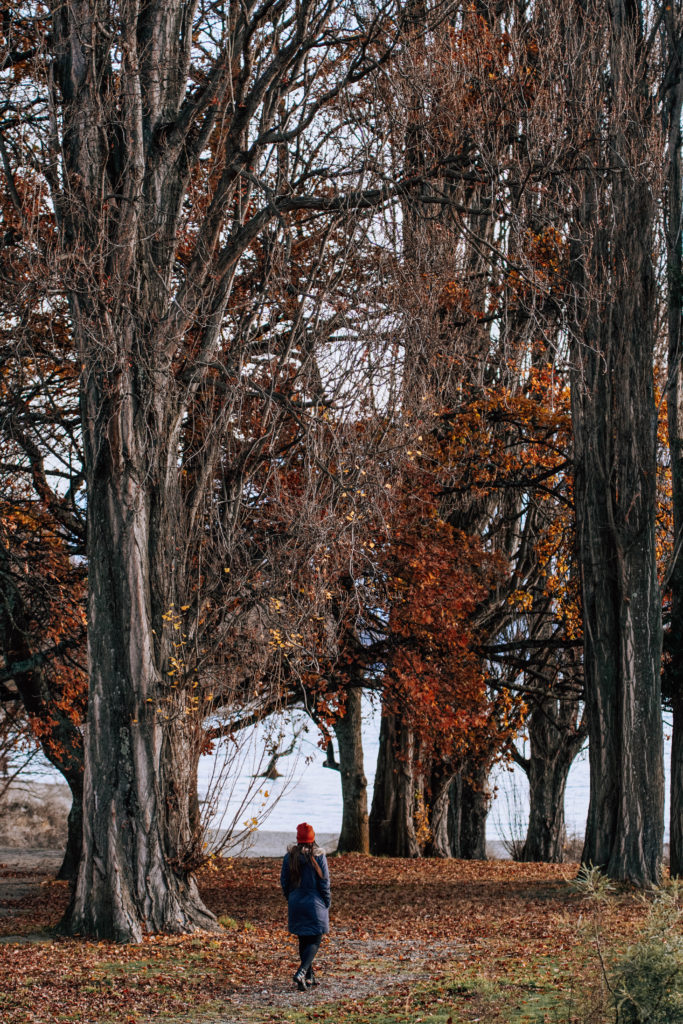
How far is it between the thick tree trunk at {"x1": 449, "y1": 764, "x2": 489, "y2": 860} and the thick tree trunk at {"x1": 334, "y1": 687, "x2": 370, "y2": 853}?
309cm

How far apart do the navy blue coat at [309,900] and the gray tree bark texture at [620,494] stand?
581 centimetres

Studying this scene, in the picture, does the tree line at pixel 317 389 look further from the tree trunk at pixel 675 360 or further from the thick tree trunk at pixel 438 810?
the thick tree trunk at pixel 438 810

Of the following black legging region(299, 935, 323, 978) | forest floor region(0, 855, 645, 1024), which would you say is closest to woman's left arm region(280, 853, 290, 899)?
black legging region(299, 935, 323, 978)

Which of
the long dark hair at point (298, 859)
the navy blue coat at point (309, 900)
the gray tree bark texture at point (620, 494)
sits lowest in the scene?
the navy blue coat at point (309, 900)

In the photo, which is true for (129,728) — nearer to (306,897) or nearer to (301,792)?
(306,897)

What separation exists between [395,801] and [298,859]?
38.6ft

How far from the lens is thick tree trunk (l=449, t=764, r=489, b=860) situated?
22.3m

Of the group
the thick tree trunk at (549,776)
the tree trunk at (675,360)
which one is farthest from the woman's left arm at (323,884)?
the thick tree trunk at (549,776)

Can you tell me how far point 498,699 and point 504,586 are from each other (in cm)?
206

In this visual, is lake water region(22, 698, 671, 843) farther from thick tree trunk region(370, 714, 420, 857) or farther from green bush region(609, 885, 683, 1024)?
green bush region(609, 885, 683, 1024)

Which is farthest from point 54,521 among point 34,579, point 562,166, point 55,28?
point 562,166

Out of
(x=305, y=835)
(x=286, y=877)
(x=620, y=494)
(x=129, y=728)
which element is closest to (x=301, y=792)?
(x=620, y=494)

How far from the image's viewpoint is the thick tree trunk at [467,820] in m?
22.3

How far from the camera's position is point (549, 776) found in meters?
22.1
